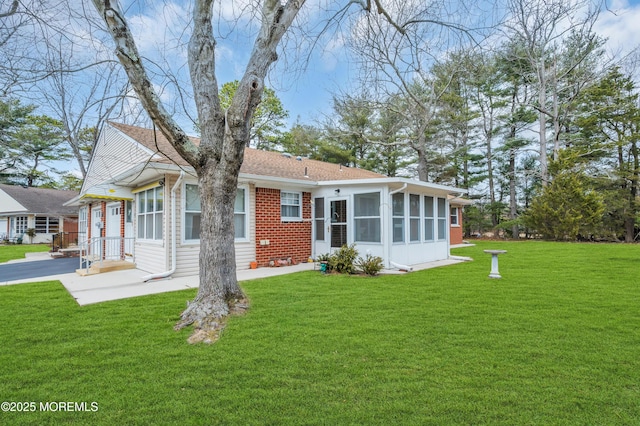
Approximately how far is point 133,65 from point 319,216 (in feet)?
23.8

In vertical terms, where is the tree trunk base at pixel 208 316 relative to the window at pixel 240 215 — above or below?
below

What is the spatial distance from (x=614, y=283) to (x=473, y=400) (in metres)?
6.43

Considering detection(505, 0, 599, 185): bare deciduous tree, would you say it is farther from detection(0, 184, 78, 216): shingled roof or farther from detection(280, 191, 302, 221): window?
detection(0, 184, 78, 216): shingled roof

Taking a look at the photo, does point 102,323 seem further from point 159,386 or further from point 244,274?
point 244,274

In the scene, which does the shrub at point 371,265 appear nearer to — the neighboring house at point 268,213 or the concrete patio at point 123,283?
the concrete patio at point 123,283

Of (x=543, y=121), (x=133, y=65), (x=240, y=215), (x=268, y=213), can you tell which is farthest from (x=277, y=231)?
(x=543, y=121)

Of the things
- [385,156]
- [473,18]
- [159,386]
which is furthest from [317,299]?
[385,156]

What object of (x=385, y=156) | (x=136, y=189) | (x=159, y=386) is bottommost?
(x=159, y=386)

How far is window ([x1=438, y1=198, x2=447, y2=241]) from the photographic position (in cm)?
1134

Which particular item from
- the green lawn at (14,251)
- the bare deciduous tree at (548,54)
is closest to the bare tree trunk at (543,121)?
the bare deciduous tree at (548,54)

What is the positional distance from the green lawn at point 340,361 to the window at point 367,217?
348cm

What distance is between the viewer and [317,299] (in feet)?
18.4

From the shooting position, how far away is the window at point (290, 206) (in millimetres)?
9922

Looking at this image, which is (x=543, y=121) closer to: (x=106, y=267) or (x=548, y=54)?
(x=548, y=54)
